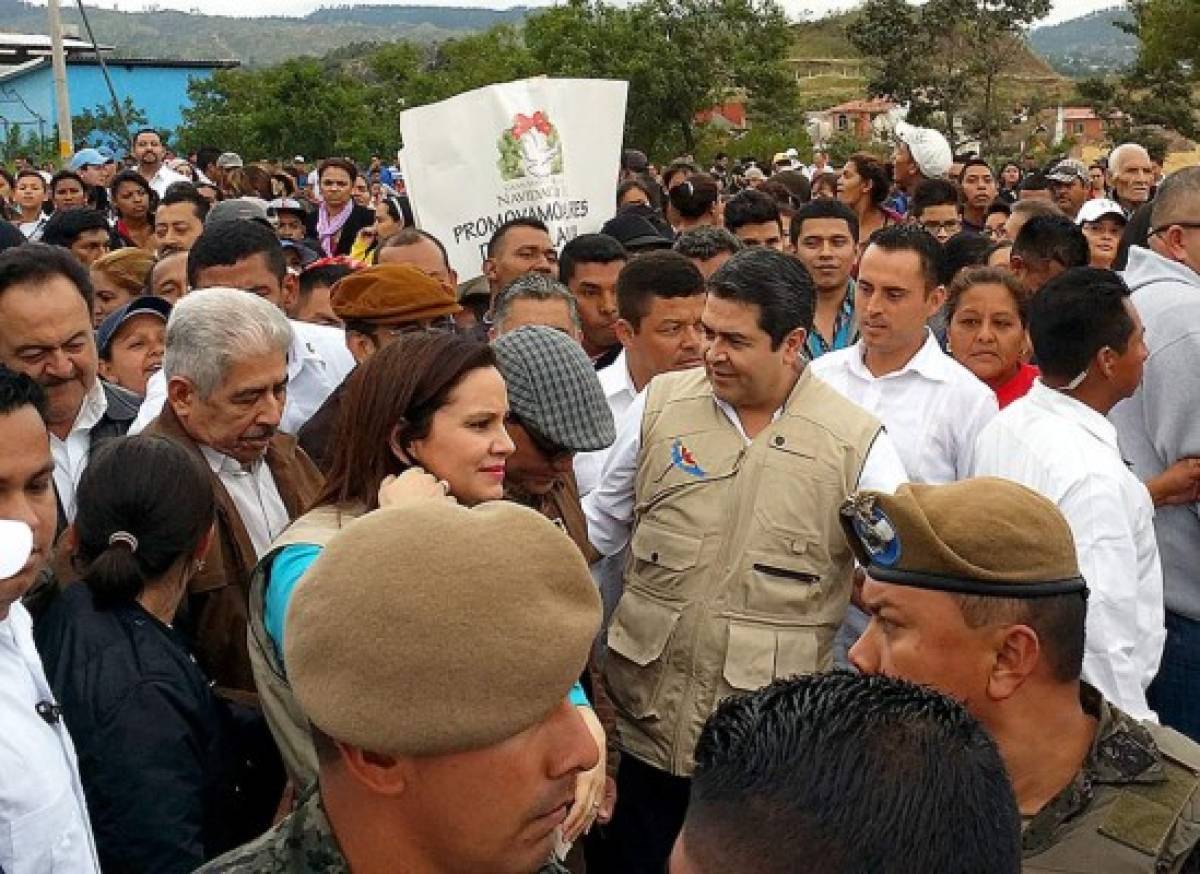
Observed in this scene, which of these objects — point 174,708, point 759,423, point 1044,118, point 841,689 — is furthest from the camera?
point 1044,118

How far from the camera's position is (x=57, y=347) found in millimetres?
3914

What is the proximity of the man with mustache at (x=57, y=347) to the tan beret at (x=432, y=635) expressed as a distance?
8.28ft

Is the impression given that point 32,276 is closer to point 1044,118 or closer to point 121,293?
point 121,293

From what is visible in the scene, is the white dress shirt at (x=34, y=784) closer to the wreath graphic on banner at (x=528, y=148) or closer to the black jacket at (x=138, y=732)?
the black jacket at (x=138, y=732)

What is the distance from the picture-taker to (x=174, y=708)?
255 cm

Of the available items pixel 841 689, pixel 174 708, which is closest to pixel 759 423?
pixel 174 708

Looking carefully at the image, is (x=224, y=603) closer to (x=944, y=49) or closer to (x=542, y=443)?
(x=542, y=443)

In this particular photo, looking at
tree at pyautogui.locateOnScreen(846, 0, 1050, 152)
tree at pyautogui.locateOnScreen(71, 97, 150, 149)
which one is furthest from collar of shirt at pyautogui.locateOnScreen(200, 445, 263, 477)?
tree at pyautogui.locateOnScreen(846, 0, 1050, 152)

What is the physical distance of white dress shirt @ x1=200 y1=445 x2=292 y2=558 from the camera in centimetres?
337

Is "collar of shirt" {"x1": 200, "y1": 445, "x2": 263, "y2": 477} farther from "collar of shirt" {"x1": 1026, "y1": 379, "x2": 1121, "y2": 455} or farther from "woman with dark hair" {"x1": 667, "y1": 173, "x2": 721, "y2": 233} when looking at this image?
"woman with dark hair" {"x1": 667, "y1": 173, "x2": 721, "y2": 233}

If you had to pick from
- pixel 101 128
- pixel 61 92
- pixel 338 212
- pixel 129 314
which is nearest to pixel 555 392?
pixel 129 314

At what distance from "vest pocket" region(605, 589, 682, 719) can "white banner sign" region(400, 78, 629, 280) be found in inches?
140

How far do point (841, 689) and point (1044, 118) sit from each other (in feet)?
219

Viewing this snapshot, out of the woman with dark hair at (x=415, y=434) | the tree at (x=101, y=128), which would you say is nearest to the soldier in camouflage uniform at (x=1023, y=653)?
the woman with dark hair at (x=415, y=434)
